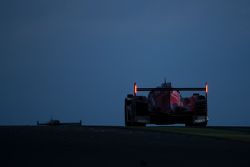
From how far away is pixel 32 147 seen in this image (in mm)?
15336

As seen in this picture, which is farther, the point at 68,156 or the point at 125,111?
the point at 125,111

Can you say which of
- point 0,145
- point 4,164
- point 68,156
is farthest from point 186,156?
point 0,145

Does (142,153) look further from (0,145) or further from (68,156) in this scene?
(0,145)

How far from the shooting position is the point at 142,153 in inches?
537

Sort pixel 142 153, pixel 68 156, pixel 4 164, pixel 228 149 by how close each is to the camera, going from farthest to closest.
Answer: pixel 228 149, pixel 142 153, pixel 68 156, pixel 4 164

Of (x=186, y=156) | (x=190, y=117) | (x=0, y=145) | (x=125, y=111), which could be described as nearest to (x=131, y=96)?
(x=125, y=111)

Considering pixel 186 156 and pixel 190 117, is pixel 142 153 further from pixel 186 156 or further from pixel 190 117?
pixel 190 117

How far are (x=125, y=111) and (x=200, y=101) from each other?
4595mm

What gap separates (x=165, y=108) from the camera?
38.0 meters

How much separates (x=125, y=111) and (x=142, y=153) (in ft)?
83.3

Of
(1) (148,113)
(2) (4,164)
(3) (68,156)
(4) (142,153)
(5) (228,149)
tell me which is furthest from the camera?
(1) (148,113)

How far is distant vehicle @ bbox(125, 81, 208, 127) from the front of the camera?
37.8 m

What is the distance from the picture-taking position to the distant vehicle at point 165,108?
124 ft

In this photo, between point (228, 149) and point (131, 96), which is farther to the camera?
point (131, 96)
